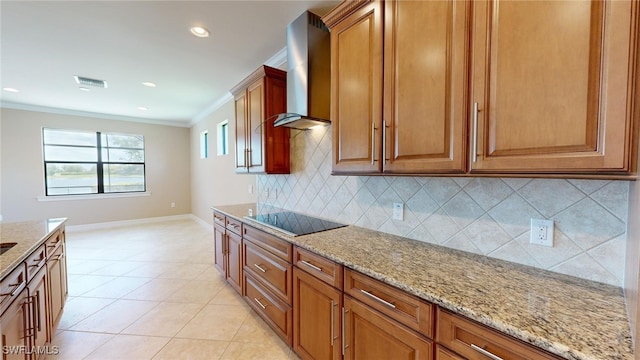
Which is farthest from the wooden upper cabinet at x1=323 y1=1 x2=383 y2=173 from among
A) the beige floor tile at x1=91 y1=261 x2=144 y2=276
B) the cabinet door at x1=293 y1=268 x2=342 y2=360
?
the beige floor tile at x1=91 y1=261 x2=144 y2=276

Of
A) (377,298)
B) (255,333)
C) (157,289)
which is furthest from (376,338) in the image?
(157,289)

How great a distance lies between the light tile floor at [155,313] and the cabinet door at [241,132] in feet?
4.82

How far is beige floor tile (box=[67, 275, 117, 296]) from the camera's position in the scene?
2.81 meters

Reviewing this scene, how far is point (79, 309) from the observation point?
2430 millimetres

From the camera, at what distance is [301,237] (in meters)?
1.72

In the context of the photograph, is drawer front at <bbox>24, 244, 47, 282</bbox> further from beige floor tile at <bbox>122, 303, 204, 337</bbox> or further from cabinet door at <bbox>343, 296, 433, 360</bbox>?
cabinet door at <bbox>343, 296, 433, 360</bbox>

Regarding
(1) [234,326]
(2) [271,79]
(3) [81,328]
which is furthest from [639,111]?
(3) [81,328]

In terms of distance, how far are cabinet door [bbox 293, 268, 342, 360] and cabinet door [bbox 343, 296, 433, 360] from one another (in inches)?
3.1

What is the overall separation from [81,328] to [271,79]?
279cm

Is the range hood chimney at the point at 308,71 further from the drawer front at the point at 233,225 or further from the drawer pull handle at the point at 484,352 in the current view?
the drawer pull handle at the point at 484,352

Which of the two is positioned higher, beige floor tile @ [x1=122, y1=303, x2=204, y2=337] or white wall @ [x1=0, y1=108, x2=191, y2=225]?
white wall @ [x1=0, y1=108, x2=191, y2=225]

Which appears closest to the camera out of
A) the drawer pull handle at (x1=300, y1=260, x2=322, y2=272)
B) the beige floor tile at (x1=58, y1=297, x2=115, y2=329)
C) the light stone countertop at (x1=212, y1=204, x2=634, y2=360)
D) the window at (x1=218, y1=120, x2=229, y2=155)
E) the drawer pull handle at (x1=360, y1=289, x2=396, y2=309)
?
the light stone countertop at (x1=212, y1=204, x2=634, y2=360)

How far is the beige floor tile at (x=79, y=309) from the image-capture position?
2225 millimetres

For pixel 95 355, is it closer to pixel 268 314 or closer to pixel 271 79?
pixel 268 314
